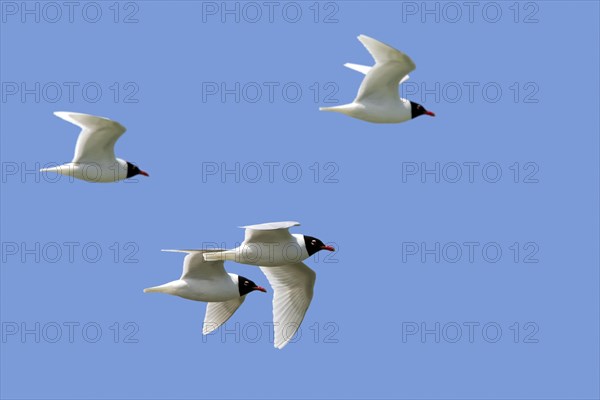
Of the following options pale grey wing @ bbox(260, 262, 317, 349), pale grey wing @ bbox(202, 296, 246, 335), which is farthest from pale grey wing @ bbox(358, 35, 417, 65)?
pale grey wing @ bbox(202, 296, 246, 335)

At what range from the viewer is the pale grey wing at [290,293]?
54.5 ft

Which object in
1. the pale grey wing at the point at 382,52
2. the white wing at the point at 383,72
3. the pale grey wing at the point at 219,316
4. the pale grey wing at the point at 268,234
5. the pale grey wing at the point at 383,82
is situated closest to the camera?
the pale grey wing at the point at 268,234

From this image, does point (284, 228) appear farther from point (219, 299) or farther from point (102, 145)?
point (102, 145)

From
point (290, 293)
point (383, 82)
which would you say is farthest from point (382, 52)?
point (290, 293)

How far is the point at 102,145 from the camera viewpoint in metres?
16.8

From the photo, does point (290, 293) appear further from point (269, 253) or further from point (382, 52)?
point (382, 52)

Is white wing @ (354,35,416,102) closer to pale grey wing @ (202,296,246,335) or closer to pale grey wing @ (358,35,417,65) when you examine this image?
pale grey wing @ (358,35,417,65)

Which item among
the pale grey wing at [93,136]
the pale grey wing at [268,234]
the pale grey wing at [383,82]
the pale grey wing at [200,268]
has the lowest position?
the pale grey wing at [200,268]

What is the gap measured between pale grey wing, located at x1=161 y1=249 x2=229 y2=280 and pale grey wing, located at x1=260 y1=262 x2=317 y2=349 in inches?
42.6

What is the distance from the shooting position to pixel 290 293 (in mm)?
16844

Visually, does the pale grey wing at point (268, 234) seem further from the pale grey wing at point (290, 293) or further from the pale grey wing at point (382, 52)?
the pale grey wing at point (382, 52)

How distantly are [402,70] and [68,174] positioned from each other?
189 inches

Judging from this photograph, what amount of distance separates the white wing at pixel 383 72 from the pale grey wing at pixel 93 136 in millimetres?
3432

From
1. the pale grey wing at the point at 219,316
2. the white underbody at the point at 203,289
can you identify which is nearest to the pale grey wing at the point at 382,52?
the white underbody at the point at 203,289
